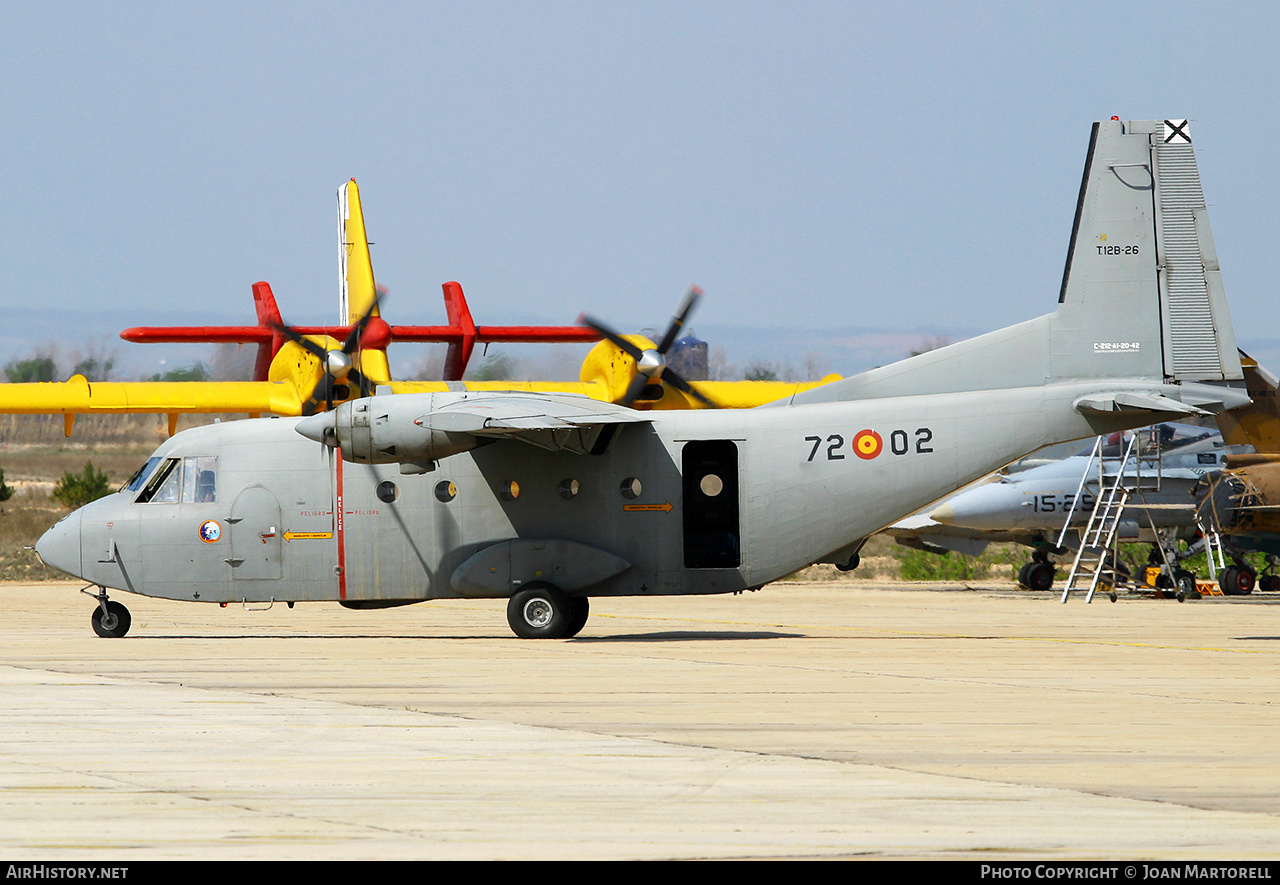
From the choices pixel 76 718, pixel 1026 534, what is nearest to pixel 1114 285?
pixel 76 718

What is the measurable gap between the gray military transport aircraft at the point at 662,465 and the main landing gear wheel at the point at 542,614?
0.12ft

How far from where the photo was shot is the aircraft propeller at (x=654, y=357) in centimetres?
2673

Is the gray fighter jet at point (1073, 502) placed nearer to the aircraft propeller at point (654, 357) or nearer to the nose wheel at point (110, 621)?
the aircraft propeller at point (654, 357)

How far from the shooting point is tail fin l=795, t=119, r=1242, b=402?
1895cm

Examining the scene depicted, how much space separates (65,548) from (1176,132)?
52.4ft

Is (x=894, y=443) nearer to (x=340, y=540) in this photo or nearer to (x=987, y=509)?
(x=340, y=540)

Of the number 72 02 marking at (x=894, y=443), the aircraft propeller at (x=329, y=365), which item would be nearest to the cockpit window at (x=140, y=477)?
the aircraft propeller at (x=329, y=365)

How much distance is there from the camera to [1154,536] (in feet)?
111

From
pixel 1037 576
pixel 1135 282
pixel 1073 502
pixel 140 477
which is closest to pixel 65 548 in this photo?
pixel 140 477

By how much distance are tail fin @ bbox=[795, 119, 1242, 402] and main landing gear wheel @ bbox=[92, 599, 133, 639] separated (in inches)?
486

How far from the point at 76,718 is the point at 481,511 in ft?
31.3

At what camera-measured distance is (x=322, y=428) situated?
738 inches

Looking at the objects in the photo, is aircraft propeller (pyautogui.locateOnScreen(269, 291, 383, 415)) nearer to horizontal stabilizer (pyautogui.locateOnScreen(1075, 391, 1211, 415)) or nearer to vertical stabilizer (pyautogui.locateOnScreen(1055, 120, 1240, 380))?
vertical stabilizer (pyautogui.locateOnScreen(1055, 120, 1240, 380))
